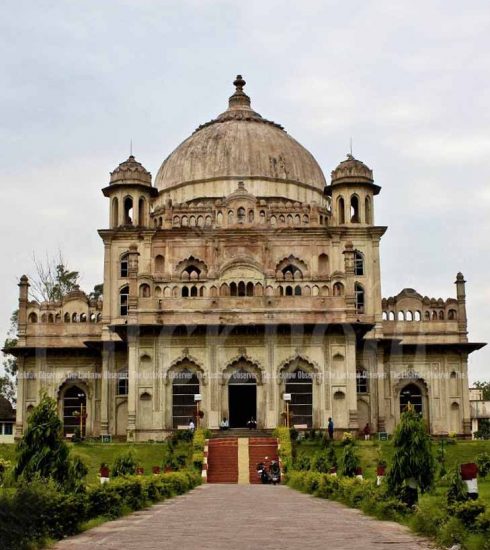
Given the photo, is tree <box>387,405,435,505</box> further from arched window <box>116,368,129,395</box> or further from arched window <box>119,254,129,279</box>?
arched window <box>119,254,129,279</box>

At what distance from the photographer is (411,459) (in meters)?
17.7

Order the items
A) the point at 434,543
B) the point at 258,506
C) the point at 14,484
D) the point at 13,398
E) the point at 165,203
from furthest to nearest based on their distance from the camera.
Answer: the point at 13,398, the point at 165,203, the point at 258,506, the point at 14,484, the point at 434,543

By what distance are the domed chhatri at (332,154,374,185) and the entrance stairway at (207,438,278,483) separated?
13.9 metres

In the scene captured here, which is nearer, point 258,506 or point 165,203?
point 258,506

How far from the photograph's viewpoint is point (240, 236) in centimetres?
4262

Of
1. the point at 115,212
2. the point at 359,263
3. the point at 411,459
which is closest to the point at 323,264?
the point at 359,263

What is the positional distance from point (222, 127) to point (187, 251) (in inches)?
344

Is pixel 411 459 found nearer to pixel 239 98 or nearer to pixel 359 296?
pixel 359 296

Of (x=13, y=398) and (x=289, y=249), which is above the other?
(x=289, y=249)

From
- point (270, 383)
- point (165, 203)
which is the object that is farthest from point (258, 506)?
point (165, 203)

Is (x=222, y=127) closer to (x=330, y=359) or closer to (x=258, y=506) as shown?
(x=330, y=359)

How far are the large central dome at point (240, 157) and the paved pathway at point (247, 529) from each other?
28.8 meters

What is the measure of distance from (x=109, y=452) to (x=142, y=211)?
576 inches

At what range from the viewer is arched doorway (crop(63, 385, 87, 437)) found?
4322 cm
